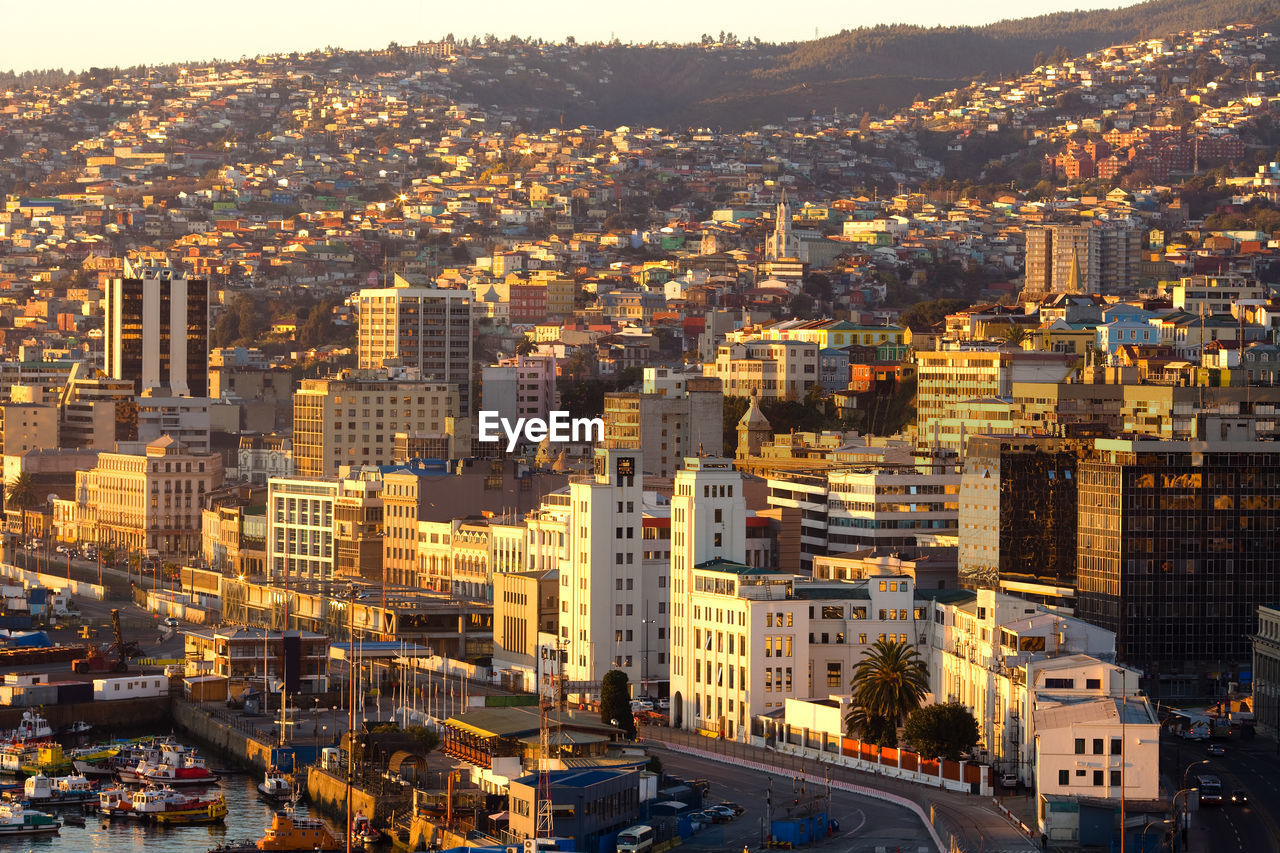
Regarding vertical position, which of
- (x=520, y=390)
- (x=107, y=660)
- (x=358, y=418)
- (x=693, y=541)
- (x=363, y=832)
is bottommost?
(x=363, y=832)

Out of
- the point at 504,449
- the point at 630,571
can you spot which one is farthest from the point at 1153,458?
the point at 504,449

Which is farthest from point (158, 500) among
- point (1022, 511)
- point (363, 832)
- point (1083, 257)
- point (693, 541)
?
point (1083, 257)

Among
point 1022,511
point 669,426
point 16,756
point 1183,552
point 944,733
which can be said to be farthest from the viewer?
point 669,426

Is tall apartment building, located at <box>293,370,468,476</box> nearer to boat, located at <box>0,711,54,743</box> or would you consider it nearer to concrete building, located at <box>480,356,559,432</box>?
concrete building, located at <box>480,356,559,432</box>

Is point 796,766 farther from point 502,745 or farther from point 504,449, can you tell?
point 504,449

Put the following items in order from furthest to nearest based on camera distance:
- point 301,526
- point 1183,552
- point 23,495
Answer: point 23,495, point 301,526, point 1183,552

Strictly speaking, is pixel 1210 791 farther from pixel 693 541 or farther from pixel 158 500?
pixel 158 500

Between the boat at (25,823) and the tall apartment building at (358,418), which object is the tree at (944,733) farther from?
the tall apartment building at (358,418)
